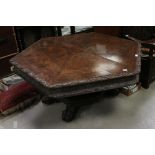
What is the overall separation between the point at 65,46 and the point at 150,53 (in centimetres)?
102

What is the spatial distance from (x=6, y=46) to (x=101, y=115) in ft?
5.25

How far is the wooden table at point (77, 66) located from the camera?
175cm

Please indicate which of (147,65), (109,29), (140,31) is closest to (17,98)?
(147,65)

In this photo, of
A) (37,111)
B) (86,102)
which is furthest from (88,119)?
(37,111)

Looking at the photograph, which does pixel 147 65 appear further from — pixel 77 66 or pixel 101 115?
pixel 77 66

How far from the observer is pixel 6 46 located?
2.98m

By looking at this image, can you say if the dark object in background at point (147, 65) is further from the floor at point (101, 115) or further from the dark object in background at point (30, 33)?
the dark object in background at point (30, 33)

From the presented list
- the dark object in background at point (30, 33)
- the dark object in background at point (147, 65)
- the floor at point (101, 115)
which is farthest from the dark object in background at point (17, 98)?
the dark object in background at point (147, 65)

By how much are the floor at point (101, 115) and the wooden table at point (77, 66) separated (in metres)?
0.17

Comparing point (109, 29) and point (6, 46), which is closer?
point (6, 46)

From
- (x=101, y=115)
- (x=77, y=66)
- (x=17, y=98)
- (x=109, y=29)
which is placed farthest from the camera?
(x=109, y=29)

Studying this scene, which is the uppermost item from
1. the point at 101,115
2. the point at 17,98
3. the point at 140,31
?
the point at 140,31

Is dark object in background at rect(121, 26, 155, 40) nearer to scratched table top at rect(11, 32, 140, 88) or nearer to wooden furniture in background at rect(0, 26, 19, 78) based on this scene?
scratched table top at rect(11, 32, 140, 88)

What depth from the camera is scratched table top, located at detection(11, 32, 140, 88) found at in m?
1.79
